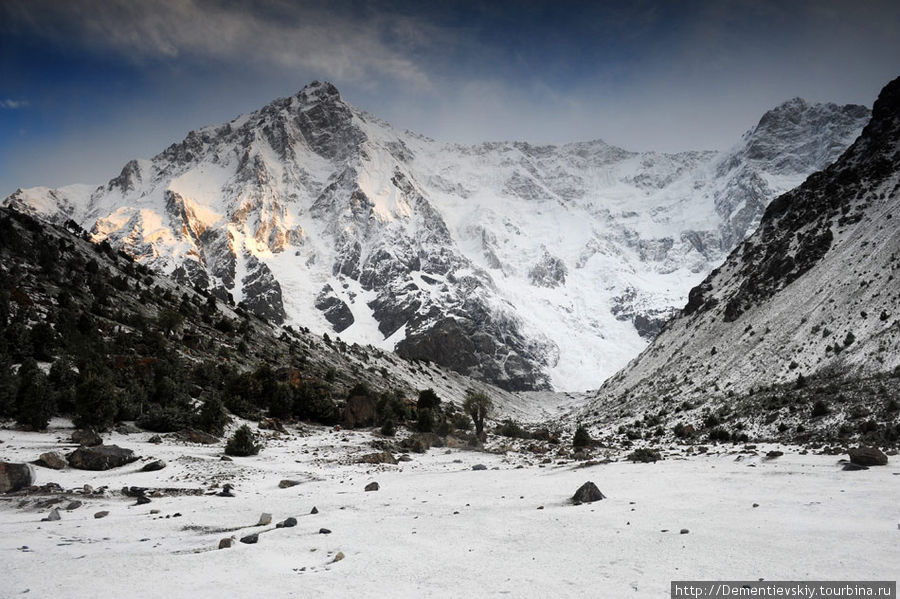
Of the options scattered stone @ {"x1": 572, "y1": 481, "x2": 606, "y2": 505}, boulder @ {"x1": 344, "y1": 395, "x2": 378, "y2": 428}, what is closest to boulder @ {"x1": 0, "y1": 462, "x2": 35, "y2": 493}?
scattered stone @ {"x1": 572, "y1": 481, "x2": 606, "y2": 505}

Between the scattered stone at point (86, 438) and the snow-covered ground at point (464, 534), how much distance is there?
1484 millimetres

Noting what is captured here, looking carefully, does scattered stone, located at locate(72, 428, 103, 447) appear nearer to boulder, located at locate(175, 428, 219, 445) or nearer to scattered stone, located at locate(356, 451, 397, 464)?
boulder, located at locate(175, 428, 219, 445)

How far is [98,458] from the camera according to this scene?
16.2m

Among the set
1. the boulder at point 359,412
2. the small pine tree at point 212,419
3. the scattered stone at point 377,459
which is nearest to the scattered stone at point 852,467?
the scattered stone at point 377,459

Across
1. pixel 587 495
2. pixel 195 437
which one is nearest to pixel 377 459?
pixel 195 437

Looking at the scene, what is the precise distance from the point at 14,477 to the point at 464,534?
1221 cm

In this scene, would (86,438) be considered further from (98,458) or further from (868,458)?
(868,458)

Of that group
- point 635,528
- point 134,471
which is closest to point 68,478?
point 134,471

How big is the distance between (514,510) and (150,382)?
25248mm

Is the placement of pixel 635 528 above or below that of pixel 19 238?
below

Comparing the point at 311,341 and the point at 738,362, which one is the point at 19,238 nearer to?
the point at 311,341

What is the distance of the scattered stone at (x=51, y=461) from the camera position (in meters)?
15.0

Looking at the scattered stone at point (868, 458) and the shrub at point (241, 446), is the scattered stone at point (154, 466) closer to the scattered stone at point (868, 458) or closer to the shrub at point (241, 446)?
the shrub at point (241, 446)

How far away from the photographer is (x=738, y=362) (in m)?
49.7
